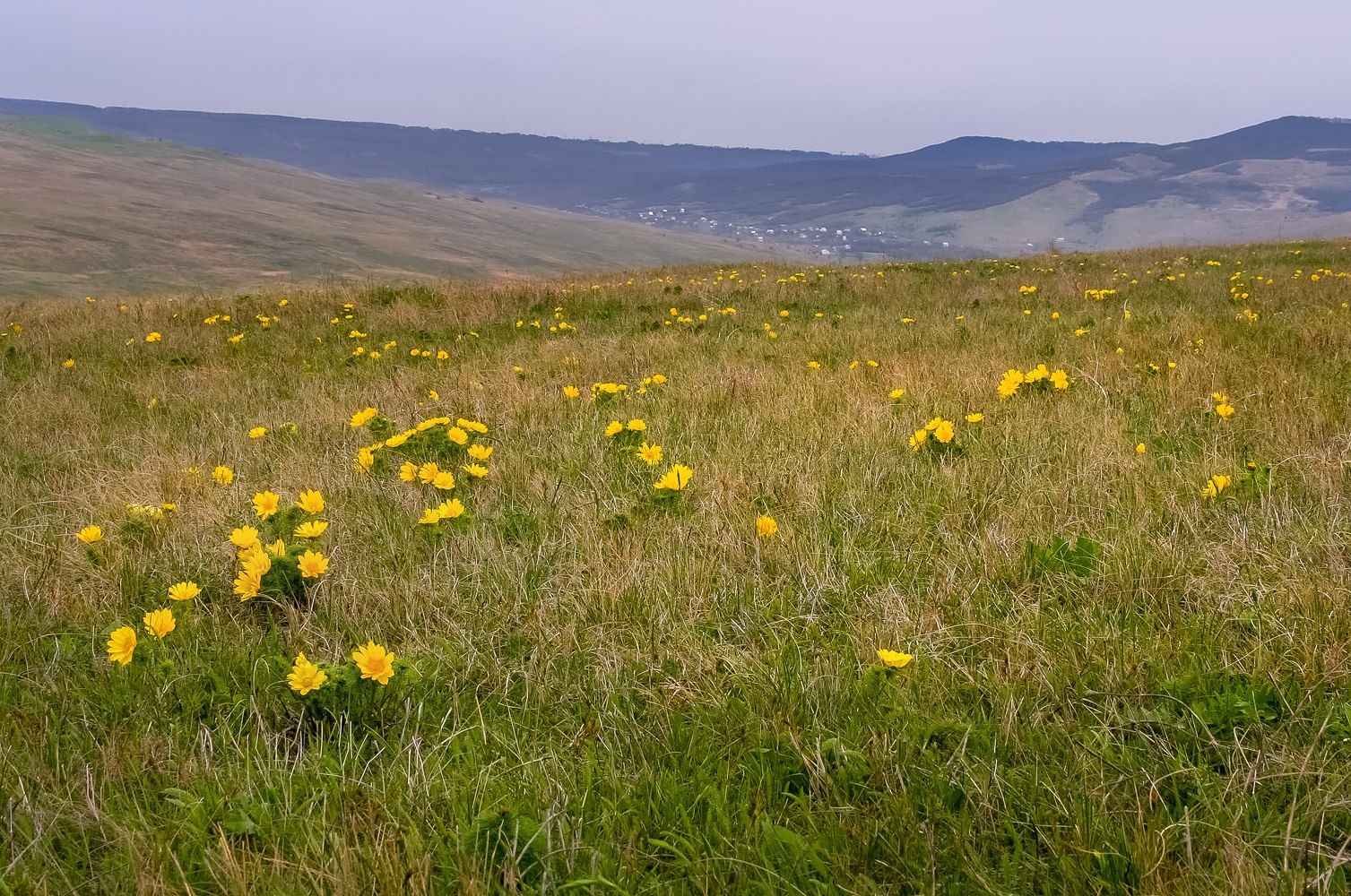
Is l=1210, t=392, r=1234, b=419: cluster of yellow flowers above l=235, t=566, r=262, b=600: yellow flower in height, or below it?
above

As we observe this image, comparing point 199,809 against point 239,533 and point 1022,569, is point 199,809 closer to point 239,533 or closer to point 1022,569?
point 239,533

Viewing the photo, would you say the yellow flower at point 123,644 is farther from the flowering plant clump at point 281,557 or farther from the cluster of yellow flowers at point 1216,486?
the cluster of yellow flowers at point 1216,486

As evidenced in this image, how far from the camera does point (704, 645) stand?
7.35 ft

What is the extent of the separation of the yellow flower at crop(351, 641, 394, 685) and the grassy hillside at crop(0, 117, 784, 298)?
40.9 metres

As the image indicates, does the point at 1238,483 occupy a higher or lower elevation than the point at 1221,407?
lower

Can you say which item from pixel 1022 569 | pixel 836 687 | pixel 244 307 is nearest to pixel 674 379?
pixel 1022 569

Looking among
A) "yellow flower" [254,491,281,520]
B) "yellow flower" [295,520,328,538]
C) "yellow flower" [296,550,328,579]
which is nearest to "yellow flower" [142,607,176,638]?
"yellow flower" [296,550,328,579]

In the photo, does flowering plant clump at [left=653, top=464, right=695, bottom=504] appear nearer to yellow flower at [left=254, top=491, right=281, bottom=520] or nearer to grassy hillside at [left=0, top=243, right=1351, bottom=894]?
grassy hillside at [left=0, top=243, right=1351, bottom=894]

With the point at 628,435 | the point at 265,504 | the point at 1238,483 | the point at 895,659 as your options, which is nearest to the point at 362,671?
the point at 895,659

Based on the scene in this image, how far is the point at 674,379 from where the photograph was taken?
245 inches

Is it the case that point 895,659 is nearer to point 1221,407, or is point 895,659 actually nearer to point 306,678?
point 306,678

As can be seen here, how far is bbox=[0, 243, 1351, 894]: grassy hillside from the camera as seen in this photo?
145 centimetres

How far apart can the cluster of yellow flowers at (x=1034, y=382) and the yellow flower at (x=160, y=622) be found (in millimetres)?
4394

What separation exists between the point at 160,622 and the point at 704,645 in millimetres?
1653
